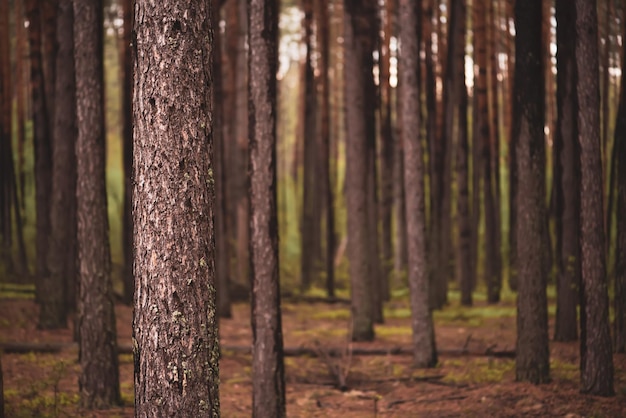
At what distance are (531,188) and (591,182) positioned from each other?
95cm

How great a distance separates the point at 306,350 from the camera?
11.0 metres

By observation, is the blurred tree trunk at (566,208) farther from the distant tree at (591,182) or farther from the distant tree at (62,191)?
the distant tree at (62,191)

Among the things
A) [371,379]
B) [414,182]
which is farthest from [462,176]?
[371,379]

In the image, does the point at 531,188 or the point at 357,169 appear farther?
the point at 357,169

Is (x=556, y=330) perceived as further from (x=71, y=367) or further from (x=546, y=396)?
(x=71, y=367)

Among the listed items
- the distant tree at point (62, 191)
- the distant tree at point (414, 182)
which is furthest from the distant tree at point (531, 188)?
the distant tree at point (62, 191)

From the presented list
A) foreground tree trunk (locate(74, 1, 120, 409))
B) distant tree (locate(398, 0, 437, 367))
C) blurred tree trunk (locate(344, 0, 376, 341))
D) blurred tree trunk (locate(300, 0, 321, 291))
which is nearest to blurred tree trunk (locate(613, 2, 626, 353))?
distant tree (locate(398, 0, 437, 367))

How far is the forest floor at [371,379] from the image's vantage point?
748 centimetres

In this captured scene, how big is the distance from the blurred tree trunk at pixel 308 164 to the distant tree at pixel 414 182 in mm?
7644

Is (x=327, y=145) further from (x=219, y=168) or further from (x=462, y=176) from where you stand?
(x=219, y=168)

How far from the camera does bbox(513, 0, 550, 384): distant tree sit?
807 centimetres

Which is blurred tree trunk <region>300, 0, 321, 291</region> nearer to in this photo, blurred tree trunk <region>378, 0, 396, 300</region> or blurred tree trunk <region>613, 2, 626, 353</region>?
blurred tree trunk <region>378, 0, 396, 300</region>

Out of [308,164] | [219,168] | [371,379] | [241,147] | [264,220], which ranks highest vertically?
[241,147]

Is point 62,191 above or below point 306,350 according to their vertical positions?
above
